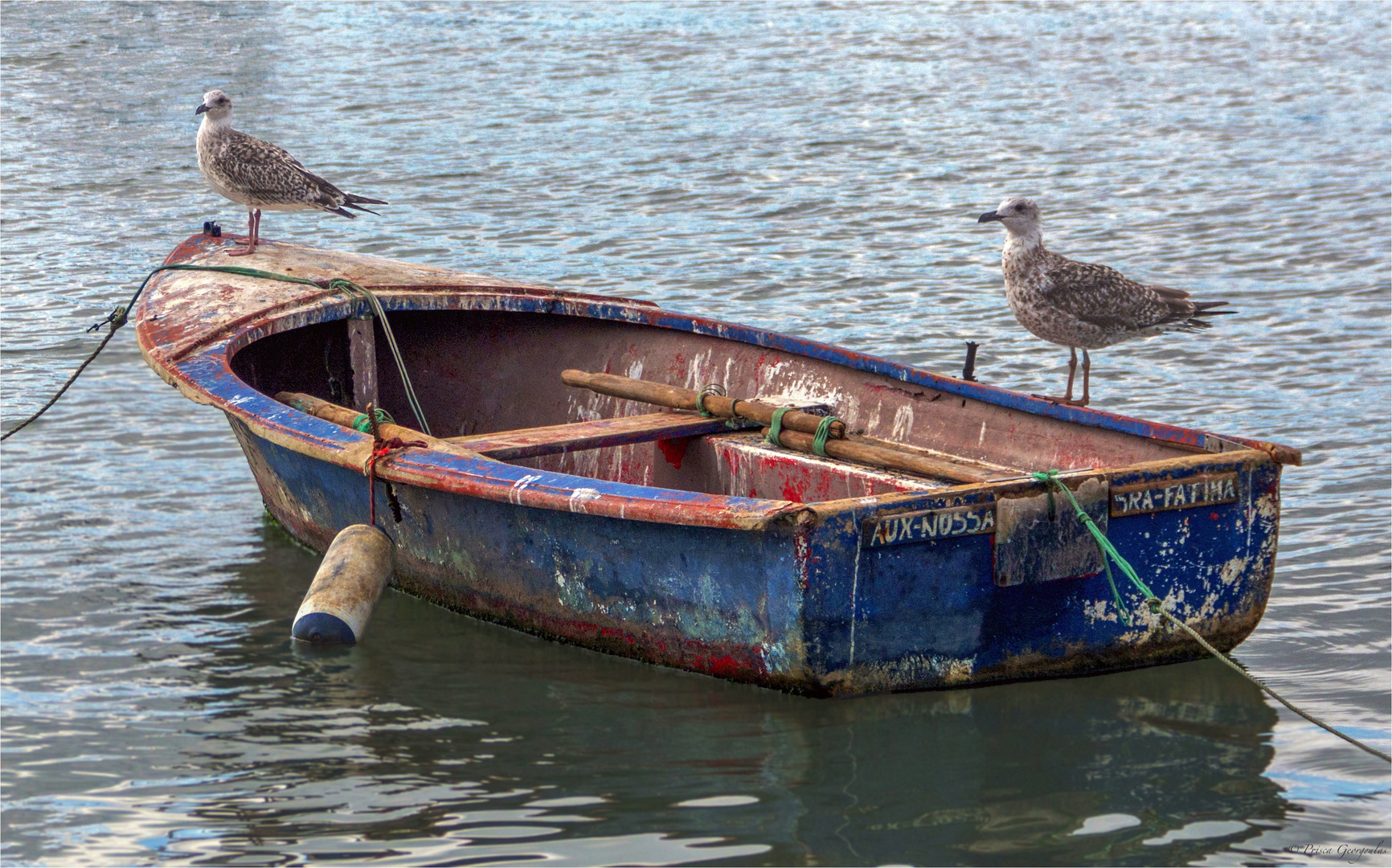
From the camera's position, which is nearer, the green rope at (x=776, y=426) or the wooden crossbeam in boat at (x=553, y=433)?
the wooden crossbeam in boat at (x=553, y=433)

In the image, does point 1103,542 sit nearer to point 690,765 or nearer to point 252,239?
point 690,765

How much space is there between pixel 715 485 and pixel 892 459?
3.70 ft

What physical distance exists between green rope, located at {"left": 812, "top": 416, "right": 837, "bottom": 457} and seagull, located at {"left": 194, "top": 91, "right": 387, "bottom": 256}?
3.64m

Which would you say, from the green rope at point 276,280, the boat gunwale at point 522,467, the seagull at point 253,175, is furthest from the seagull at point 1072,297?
the seagull at point 253,175

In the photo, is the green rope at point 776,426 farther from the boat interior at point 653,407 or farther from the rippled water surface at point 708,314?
the rippled water surface at point 708,314

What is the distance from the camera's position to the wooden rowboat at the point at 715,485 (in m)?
5.73

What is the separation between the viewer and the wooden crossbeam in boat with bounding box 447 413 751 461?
713 centimetres

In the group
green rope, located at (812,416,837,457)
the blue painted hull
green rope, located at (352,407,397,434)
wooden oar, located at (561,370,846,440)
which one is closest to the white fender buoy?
the blue painted hull

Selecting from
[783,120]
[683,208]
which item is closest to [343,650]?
[683,208]

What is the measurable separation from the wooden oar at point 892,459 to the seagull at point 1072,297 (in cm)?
81
